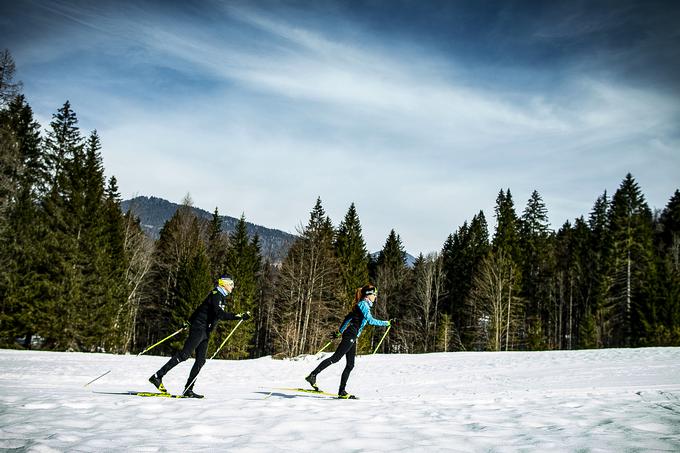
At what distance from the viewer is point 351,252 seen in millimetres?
49469

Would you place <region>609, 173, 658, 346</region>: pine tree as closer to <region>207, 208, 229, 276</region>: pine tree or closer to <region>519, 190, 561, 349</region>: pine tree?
<region>519, 190, 561, 349</region>: pine tree

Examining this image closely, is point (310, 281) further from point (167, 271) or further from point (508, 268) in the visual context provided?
point (167, 271)

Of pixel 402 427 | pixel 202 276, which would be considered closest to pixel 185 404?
pixel 402 427

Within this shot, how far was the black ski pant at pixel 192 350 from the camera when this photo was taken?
834cm

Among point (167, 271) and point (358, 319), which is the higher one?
point (167, 271)

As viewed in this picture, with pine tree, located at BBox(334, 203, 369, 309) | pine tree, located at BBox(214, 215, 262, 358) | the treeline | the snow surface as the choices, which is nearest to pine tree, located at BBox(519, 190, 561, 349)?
the treeline

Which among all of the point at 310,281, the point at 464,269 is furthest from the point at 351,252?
the point at 464,269

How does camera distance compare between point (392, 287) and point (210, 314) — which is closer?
point (210, 314)

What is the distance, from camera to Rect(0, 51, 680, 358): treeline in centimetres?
2822

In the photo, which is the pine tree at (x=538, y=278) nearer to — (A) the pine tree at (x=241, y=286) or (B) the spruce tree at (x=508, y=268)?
(B) the spruce tree at (x=508, y=268)

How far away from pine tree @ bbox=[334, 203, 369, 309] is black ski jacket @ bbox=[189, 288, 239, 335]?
36888 mm

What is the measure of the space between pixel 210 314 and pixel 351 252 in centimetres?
4106

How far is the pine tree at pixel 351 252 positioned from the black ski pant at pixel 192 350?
3683 cm

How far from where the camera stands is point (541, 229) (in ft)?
190
